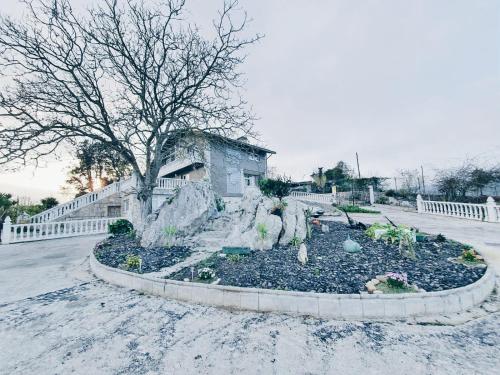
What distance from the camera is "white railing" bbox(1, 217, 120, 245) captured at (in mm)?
11133

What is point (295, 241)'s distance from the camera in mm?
6484

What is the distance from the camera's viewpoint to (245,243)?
250 inches

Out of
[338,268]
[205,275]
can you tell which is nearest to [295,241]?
[338,268]

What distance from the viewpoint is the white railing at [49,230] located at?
36.5 feet

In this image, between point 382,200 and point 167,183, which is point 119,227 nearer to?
point 167,183

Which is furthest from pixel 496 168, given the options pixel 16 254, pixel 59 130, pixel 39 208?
pixel 39 208

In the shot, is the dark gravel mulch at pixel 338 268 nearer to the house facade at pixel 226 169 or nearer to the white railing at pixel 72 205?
the house facade at pixel 226 169

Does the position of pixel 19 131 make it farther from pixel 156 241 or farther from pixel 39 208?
pixel 39 208

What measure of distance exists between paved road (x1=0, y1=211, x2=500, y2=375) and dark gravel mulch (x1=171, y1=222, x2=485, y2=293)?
2.09ft

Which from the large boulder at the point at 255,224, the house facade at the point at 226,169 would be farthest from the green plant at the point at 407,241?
the house facade at the point at 226,169

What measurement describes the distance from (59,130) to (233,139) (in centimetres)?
708

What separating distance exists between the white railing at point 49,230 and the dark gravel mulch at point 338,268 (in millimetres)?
12359

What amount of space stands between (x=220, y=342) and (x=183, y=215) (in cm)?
602

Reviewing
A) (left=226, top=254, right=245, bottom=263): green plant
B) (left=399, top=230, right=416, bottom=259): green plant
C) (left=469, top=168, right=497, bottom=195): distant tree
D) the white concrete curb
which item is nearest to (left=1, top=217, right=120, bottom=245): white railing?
(left=226, top=254, right=245, bottom=263): green plant
